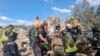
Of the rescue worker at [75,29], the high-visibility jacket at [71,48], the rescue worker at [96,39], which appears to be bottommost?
the high-visibility jacket at [71,48]

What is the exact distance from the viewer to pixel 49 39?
1325 cm

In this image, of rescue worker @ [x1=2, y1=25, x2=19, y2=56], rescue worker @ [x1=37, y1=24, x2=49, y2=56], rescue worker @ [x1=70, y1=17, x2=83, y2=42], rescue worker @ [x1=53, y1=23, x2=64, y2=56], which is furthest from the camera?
rescue worker @ [x1=70, y1=17, x2=83, y2=42]

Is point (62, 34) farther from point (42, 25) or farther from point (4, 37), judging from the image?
point (4, 37)

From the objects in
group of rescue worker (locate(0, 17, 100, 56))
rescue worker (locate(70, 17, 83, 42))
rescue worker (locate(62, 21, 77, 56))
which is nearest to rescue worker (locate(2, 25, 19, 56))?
group of rescue worker (locate(0, 17, 100, 56))

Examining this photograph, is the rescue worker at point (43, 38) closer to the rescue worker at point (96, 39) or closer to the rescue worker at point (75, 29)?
the rescue worker at point (75, 29)

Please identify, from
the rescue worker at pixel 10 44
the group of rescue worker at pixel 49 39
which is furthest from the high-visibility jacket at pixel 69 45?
the rescue worker at pixel 10 44

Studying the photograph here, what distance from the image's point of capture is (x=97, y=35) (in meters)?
13.7

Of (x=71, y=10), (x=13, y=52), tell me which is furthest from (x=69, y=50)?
(x=71, y=10)

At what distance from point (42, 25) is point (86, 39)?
1.78 m

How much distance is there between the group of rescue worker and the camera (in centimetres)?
1288

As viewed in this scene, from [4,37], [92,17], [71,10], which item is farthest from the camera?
[71,10]

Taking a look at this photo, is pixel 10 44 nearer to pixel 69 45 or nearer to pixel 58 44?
pixel 58 44

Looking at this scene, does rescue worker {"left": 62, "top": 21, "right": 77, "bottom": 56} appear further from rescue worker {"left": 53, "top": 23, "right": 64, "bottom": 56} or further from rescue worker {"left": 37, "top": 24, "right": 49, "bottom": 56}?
rescue worker {"left": 37, "top": 24, "right": 49, "bottom": 56}

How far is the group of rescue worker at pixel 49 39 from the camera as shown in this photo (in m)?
12.9
